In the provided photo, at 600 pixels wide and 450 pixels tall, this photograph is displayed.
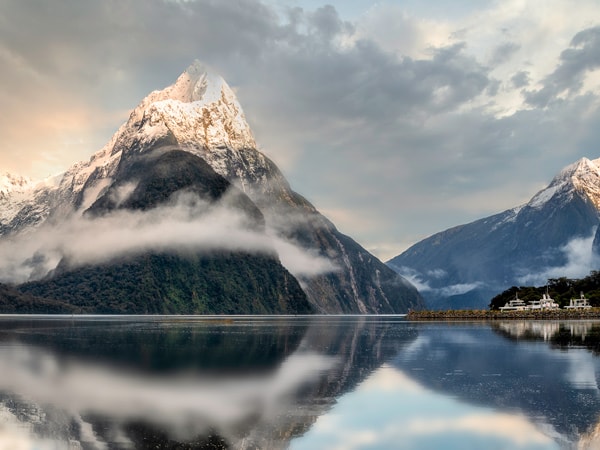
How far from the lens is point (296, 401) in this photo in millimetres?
41094

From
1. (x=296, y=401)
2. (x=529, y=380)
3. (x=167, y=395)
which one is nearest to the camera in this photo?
(x=296, y=401)

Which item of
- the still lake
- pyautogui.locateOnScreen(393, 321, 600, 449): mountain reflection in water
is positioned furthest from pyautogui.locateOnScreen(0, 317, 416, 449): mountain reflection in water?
pyautogui.locateOnScreen(393, 321, 600, 449): mountain reflection in water

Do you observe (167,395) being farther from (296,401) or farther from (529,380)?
(529,380)

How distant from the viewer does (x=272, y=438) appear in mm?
30656

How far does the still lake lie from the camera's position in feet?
102

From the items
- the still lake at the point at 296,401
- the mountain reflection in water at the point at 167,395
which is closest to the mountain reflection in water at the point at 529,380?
the still lake at the point at 296,401

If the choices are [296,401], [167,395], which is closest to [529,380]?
[296,401]

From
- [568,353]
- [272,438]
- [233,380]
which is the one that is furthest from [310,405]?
[568,353]

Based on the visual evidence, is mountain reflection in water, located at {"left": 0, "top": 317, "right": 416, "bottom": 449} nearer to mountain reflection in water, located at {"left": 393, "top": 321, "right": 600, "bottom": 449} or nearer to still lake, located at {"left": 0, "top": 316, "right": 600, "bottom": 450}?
still lake, located at {"left": 0, "top": 316, "right": 600, "bottom": 450}

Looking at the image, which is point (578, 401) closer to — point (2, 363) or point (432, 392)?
point (432, 392)

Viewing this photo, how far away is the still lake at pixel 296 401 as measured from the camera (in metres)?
31.0

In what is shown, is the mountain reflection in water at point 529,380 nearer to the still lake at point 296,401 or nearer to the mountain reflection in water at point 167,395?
the still lake at point 296,401

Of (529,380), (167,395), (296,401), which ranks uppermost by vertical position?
(167,395)

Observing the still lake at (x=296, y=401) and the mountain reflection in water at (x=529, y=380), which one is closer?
the still lake at (x=296, y=401)
